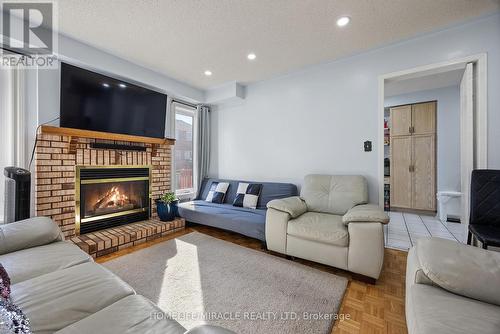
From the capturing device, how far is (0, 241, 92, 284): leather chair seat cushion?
1144mm

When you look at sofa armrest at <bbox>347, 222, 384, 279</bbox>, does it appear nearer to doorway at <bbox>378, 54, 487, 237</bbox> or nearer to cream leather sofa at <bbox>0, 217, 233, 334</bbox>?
doorway at <bbox>378, 54, 487, 237</bbox>

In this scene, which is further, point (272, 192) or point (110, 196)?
point (272, 192)

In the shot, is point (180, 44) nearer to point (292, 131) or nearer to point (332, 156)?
point (292, 131)

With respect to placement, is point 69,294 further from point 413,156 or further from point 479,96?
point 413,156

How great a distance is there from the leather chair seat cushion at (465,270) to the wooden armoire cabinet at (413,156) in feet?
12.4

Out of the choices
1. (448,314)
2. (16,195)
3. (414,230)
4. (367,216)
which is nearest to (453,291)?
(448,314)

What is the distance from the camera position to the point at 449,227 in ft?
10.9

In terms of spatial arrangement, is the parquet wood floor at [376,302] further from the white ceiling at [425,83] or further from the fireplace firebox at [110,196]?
the white ceiling at [425,83]

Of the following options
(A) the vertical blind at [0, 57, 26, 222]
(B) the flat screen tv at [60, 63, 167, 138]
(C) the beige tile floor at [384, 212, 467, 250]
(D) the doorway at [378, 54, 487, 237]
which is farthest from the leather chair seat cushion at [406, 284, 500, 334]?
(A) the vertical blind at [0, 57, 26, 222]

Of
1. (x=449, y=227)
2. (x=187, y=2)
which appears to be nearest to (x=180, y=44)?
(x=187, y=2)

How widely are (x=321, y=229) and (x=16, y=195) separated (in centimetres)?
278

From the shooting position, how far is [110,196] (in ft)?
9.58

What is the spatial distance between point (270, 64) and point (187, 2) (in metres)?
1.44

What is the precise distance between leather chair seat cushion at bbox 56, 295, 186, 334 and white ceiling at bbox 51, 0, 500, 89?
7.36 ft
